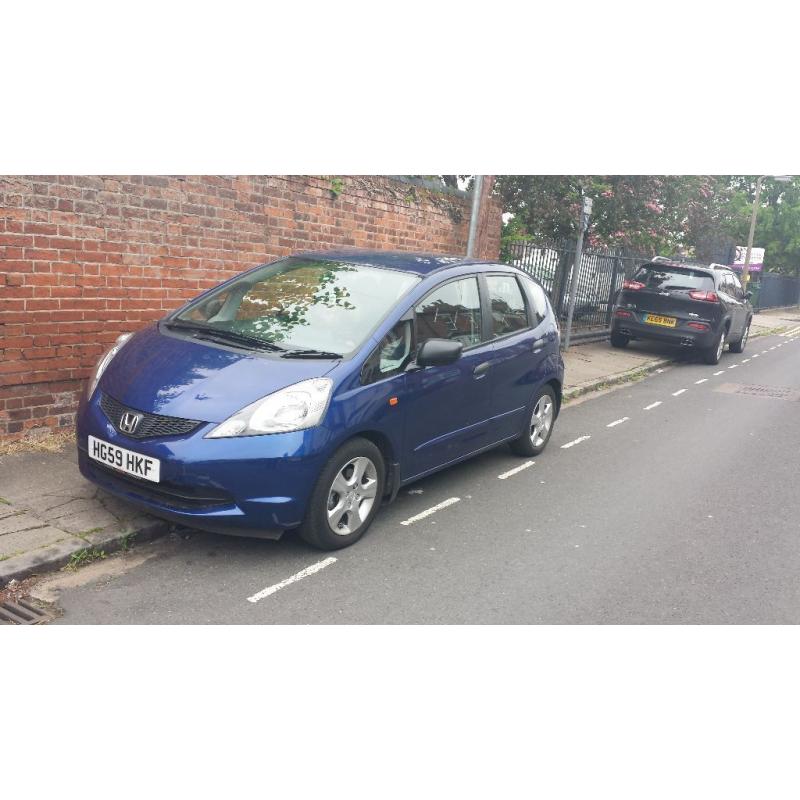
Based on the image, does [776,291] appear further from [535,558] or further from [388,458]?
[388,458]

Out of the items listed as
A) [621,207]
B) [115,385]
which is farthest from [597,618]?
[621,207]

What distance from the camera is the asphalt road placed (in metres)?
4.06

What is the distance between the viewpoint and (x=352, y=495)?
474cm

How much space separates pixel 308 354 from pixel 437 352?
84cm

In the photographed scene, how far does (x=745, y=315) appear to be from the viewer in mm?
17406

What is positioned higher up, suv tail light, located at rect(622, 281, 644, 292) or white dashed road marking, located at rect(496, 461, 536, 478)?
suv tail light, located at rect(622, 281, 644, 292)

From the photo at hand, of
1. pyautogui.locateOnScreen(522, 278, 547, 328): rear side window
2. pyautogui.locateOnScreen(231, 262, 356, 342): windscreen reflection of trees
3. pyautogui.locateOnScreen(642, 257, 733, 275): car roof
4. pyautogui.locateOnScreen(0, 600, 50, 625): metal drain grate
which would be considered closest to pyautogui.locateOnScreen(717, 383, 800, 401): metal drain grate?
pyautogui.locateOnScreen(642, 257, 733, 275): car roof

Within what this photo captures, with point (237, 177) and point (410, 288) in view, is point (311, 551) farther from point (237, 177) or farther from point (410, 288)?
point (237, 177)

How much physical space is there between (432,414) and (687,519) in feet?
6.88

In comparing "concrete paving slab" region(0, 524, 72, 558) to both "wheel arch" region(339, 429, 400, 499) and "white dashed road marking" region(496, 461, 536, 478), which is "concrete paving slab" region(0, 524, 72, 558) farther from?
"white dashed road marking" region(496, 461, 536, 478)

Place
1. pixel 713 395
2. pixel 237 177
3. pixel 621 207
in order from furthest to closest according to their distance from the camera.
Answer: pixel 621 207 < pixel 713 395 < pixel 237 177

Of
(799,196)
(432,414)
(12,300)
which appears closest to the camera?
(432,414)

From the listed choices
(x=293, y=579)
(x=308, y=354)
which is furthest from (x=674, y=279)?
(x=293, y=579)

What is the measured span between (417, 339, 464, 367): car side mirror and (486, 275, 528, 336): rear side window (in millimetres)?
1024
